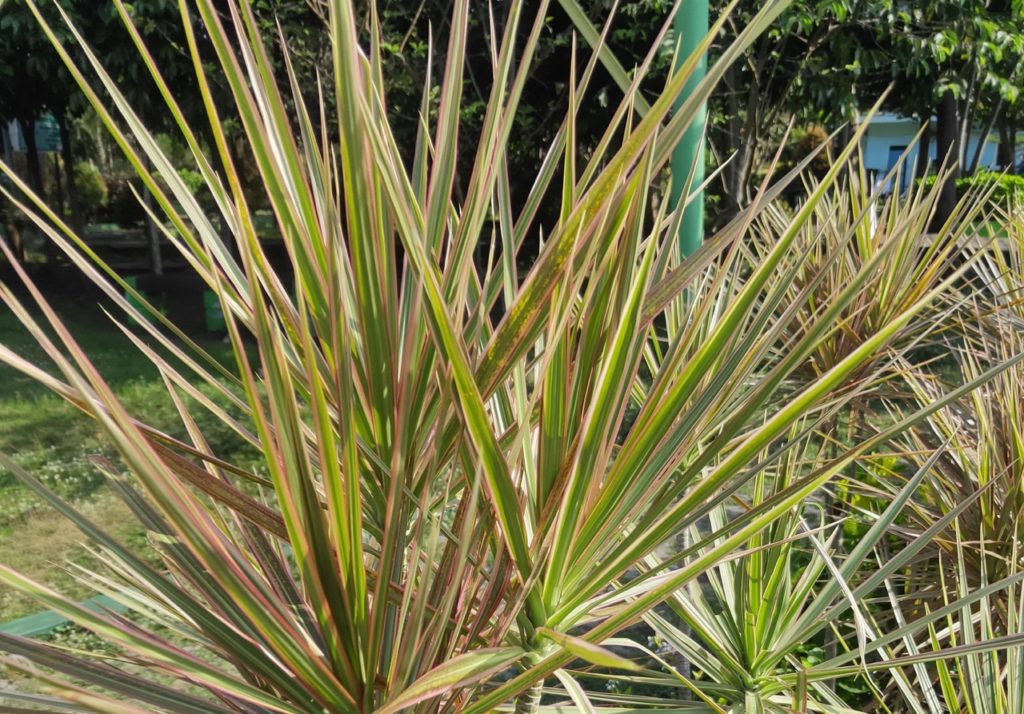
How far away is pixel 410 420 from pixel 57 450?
4805 millimetres

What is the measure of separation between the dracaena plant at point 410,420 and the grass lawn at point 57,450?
195 cm

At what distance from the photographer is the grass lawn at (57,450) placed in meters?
3.68

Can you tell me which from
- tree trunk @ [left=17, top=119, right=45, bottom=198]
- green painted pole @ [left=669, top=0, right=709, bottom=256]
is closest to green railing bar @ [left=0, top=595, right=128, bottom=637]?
green painted pole @ [left=669, top=0, right=709, bottom=256]

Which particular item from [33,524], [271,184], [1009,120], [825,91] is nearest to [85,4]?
[33,524]

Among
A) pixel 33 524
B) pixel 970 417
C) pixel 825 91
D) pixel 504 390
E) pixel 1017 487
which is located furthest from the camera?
pixel 825 91

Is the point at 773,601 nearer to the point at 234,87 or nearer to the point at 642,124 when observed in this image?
the point at 642,124

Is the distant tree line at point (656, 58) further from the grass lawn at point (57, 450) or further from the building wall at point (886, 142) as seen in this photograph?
the building wall at point (886, 142)

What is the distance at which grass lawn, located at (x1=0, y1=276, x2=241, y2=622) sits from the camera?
3.68 metres

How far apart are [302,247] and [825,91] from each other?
21.0 ft

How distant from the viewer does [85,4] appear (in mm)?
6680

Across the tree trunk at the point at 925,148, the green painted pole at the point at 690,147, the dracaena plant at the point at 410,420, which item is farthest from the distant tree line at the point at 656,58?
the dracaena plant at the point at 410,420

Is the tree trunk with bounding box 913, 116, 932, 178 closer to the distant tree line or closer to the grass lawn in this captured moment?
the distant tree line

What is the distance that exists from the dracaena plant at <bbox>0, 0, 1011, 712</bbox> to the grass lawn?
6.38ft

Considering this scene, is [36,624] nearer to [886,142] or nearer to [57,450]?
[57,450]
